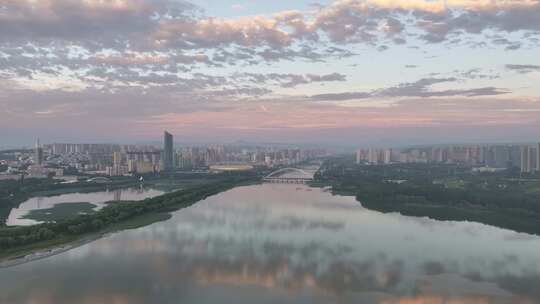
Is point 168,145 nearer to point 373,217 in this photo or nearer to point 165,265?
point 373,217

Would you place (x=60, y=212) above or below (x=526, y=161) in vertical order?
below

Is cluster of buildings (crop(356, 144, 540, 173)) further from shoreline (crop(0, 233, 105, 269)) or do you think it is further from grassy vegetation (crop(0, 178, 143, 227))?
shoreline (crop(0, 233, 105, 269))

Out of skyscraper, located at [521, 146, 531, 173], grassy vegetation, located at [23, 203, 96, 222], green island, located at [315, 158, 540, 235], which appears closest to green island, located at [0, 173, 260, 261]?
grassy vegetation, located at [23, 203, 96, 222]

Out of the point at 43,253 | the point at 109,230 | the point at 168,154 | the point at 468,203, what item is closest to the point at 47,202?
the point at 109,230

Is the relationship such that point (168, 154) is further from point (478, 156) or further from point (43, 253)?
point (43, 253)

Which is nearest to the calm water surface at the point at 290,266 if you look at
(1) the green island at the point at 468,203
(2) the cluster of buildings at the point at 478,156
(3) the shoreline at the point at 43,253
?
(3) the shoreline at the point at 43,253

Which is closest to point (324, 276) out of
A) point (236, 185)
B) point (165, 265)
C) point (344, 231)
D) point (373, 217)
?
point (165, 265)

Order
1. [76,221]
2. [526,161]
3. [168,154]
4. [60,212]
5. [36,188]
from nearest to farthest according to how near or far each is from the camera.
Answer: [76,221] < [60,212] < [36,188] < [526,161] < [168,154]
